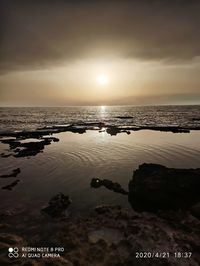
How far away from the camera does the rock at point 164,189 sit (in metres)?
14.5

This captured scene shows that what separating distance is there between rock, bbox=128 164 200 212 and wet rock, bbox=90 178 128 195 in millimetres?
722

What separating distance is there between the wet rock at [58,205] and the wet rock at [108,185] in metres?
3.02

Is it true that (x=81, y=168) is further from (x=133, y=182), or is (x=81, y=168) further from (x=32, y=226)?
(x=32, y=226)

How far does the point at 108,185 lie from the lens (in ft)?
57.2

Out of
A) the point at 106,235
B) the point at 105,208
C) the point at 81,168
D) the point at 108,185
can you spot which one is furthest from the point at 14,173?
the point at 106,235

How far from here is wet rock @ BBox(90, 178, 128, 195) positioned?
16.7 m

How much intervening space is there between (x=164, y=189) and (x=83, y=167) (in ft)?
29.2

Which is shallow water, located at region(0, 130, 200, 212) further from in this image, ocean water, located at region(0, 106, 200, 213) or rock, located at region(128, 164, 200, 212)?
rock, located at region(128, 164, 200, 212)

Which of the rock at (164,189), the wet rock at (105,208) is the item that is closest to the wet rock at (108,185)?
the rock at (164,189)

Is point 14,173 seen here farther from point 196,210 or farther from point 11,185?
point 196,210

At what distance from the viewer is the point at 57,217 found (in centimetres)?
1298

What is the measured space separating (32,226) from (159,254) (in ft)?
19.3

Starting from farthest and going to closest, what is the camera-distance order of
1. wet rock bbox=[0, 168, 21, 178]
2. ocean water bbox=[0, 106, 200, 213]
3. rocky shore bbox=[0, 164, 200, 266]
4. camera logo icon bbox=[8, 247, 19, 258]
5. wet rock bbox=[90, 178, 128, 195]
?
wet rock bbox=[0, 168, 21, 178]
wet rock bbox=[90, 178, 128, 195]
ocean water bbox=[0, 106, 200, 213]
rocky shore bbox=[0, 164, 200, 266]
camera logo icon bbox=[8, 247, 19, 258]

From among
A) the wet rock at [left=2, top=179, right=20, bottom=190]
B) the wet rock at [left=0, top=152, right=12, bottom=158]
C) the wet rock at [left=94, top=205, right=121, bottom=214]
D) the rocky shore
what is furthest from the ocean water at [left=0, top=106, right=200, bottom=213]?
the rocky shore
